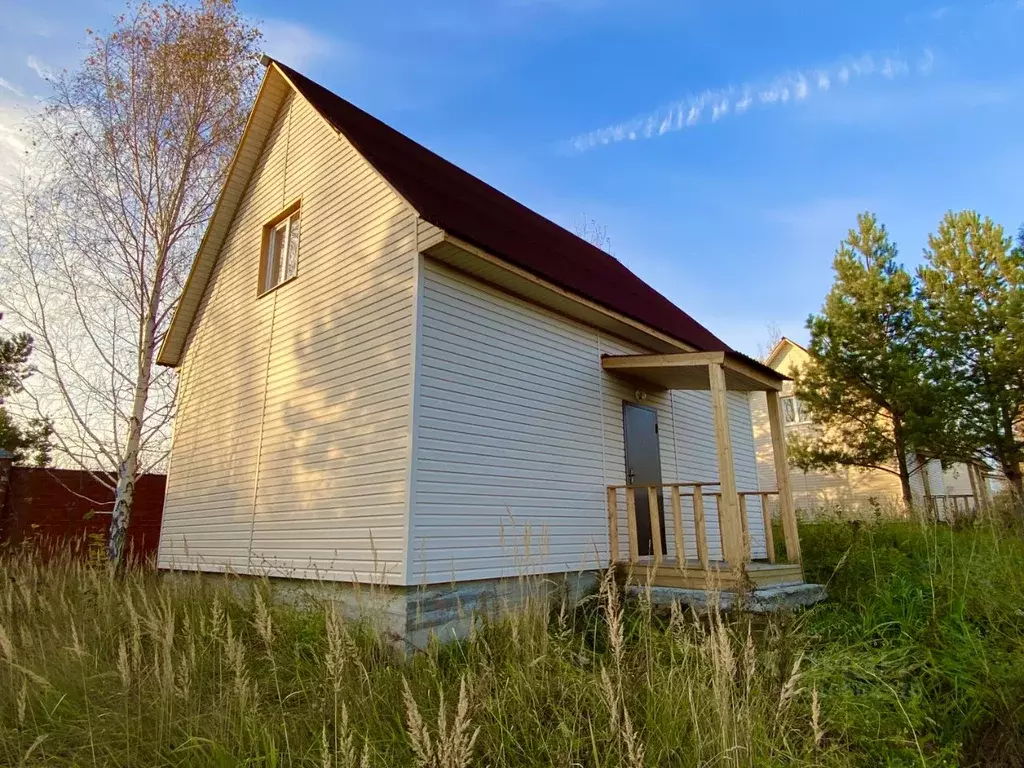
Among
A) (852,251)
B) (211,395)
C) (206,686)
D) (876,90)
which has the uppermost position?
(852,251)

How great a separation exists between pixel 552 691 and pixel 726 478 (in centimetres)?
359

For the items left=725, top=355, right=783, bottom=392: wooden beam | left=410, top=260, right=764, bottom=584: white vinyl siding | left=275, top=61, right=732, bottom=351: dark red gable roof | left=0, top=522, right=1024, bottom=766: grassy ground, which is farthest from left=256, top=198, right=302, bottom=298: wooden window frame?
left=725, top=355, right=783, bottom=392: wooden beam

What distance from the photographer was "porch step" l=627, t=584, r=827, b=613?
5.05m

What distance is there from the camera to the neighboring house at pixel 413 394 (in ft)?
18.7

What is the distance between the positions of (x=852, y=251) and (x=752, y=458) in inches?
395

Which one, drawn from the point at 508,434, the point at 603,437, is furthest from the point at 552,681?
the point at 603,437

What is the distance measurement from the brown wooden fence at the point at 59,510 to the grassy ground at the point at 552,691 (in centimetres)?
514

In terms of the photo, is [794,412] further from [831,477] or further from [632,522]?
[632,522]

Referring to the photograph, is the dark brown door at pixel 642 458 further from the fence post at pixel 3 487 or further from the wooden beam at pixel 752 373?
the fence post at pixel 3 487

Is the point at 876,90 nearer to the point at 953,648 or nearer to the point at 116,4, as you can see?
the point at 953,648

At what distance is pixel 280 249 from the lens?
859cm

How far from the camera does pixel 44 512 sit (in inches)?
375

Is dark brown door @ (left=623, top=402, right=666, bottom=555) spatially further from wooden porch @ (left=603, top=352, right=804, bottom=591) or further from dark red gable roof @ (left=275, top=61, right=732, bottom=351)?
dark red gable roof @ (left=275, top=61, right=732, bottom=351)

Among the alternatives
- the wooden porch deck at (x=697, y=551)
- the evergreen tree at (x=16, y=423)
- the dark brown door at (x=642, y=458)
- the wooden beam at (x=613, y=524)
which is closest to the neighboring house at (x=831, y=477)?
the dark brown door at (x=642, y=458)
